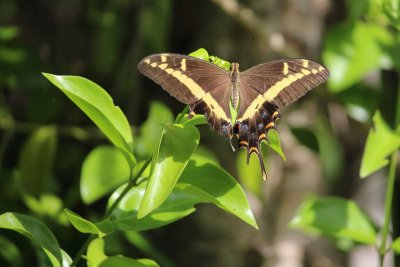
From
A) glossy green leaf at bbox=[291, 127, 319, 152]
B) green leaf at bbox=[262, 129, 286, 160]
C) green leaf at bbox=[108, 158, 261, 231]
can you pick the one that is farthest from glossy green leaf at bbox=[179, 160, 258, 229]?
glossy green leaf at bbox=[291, 127, 319, 152]

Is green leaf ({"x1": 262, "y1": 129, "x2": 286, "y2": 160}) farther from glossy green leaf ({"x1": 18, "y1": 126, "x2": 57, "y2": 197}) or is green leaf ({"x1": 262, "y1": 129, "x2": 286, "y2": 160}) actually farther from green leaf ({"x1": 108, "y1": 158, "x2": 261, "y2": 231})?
glossy green leaf ({"x1": 18, "y1": 126, "x2": 57, "y2": 197})

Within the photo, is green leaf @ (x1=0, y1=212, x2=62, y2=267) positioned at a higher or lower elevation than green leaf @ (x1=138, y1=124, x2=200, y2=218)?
lower

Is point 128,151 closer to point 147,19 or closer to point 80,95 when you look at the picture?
point 80,95

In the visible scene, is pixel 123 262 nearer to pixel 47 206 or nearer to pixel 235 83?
pixel 235 83

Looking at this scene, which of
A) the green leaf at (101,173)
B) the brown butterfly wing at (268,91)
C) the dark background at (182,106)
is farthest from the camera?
the dark background at (182,106)

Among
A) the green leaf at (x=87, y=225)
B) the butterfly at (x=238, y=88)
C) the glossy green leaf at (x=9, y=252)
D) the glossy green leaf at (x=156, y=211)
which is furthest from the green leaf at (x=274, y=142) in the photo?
the glossy green leaf at (x=9, y=252)

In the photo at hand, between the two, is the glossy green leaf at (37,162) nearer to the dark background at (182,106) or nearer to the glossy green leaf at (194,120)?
the dark background at (182,106)
